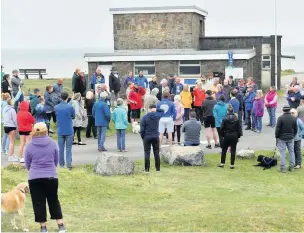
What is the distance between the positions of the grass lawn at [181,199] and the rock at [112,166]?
30cm

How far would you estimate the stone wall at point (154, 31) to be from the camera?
41906 mm

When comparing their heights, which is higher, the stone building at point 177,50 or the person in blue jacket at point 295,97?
the stone building at point 177,50

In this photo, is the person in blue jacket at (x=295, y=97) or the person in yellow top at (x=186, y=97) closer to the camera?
the person in yellow top at (x=186, y=97)

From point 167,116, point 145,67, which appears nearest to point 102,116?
point 167,116

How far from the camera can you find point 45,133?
10602mm

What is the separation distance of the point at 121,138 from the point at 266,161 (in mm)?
4516

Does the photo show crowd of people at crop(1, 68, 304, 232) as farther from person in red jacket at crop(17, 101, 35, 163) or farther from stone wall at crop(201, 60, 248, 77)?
stone wall at crop(201, 60, 248, 77)

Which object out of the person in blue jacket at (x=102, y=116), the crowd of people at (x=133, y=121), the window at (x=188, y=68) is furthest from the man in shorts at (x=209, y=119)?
the window at (x=188, y=68)

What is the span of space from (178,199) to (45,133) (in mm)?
4954

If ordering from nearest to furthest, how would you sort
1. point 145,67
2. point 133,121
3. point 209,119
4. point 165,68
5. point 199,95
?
point 209,119 < point 133,121 < point 199,95 < point 165,68 < point 145,67

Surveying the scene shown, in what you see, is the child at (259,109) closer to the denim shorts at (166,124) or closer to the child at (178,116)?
the child at (178,116)

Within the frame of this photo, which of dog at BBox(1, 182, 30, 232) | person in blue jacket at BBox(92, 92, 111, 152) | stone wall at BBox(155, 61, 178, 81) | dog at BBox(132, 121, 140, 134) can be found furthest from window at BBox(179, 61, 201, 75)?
dog at BBox(1, 182, 30, 232)

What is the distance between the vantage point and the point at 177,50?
41.4m

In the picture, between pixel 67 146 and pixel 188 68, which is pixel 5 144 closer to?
pixel 67 146
